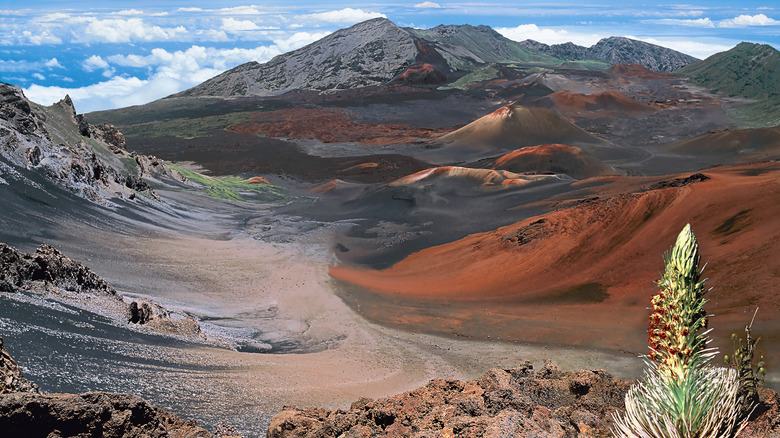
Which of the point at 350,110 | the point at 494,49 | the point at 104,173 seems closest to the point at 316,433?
the point at 104,173

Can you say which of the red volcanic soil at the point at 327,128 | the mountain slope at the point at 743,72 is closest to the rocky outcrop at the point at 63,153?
the red volcanic soil at the point at 327,128

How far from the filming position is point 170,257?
2080cm

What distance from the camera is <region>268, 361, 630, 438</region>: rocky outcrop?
5256 millimetres

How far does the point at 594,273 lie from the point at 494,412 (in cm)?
1327

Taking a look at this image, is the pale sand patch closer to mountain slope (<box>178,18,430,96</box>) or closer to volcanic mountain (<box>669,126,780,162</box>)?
volcanic mountain (<box>669,126,780,162</box>)

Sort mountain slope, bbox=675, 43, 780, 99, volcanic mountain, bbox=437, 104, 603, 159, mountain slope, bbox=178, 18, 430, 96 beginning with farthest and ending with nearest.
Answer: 1. mountain slope, bbox=178, 18, 430, 96
2. mountain slope, bbox=675, 43, 780, 99
3. volcanic mountain, bbox=437, 104, 603, 159

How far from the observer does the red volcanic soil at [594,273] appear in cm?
1538

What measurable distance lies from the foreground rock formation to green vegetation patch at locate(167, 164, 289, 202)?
93.8ft

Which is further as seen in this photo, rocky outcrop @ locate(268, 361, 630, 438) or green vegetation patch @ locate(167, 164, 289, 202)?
green vegetation patch @ locate(167, 164, 289, 202)

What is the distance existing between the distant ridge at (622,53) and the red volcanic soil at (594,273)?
16540 cm

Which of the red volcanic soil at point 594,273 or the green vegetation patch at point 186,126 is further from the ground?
the green vegetation patch at point 186,126

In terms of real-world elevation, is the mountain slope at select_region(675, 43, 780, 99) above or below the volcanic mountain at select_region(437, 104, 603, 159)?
above

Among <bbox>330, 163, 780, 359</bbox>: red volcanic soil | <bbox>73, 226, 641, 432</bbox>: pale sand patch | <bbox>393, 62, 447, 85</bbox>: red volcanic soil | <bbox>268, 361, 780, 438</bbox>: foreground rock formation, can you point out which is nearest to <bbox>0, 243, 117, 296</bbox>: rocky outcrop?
<bbox>73, 226, 641, 432</bbox>: pale sand patch

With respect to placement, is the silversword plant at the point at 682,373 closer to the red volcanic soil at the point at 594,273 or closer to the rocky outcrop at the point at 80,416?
the rocky outcrop at the point at 80,416
